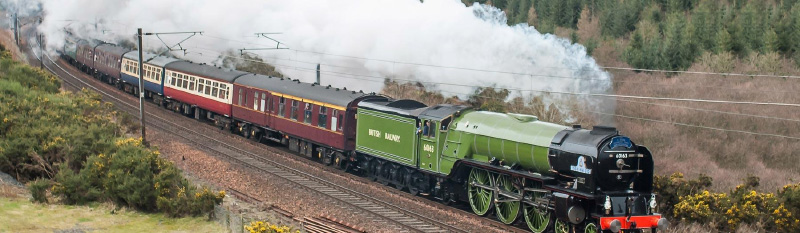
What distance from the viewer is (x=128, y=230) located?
18.2 metres

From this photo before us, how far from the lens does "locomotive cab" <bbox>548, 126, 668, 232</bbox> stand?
17.3 meters

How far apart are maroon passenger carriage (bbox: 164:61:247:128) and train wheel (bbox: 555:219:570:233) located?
21.2 m

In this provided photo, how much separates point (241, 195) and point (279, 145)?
1218 centimetres

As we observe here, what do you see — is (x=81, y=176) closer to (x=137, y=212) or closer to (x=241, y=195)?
(x=137, y=212)

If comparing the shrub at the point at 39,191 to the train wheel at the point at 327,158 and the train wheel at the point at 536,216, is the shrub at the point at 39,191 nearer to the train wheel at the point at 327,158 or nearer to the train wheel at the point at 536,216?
the train wheel at the point at 327,158

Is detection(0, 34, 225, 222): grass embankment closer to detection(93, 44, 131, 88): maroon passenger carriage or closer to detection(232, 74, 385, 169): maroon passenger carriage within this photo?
detection(232, 74, 385, 169): maroon passenger carriage

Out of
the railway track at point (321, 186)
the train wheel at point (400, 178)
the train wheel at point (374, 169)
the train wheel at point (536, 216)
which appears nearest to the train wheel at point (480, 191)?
the train wheel at point (536, 216)

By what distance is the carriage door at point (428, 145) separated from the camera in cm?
2298

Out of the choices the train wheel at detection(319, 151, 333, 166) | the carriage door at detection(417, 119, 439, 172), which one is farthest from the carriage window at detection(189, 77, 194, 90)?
the carriage door at detection(417, 119, 439, 172)

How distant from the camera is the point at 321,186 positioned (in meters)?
25.2

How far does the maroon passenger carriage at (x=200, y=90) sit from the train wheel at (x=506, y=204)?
62.1 ft

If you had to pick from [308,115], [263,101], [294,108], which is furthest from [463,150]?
[263,101]

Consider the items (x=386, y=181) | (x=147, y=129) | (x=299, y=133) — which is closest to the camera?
(x=386, y=181)

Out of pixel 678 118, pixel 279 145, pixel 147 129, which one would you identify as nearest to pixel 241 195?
pixel 279 145
